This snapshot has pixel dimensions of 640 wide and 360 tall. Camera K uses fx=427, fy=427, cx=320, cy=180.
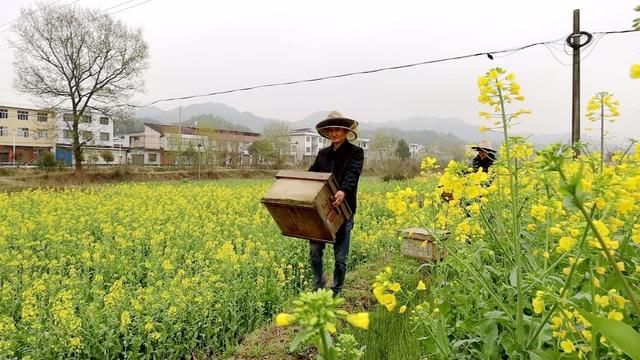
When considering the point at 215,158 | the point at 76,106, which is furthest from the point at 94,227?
the point at 215,158

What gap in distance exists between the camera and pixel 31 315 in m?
3.50

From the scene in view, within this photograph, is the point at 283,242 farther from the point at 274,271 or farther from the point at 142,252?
the point at 142,252

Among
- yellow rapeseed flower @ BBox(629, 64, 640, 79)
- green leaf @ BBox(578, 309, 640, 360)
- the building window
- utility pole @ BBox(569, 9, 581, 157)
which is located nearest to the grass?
green leaf @ BBox(578, 309, 640, 360)

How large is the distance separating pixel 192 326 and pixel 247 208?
7.09 metres

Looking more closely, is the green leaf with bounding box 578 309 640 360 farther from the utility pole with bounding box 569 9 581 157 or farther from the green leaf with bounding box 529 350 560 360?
the utility pole with bounding box 569 9 581 157

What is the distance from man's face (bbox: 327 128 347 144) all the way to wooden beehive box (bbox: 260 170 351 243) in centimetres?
72

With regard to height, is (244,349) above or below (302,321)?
below

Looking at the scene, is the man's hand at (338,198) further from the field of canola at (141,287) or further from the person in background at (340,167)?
the field of canola at (141,287)

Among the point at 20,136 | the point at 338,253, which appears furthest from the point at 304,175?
the point at 20,136

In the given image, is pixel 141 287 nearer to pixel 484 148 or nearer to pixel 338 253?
pixel 338 253

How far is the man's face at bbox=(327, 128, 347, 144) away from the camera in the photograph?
4.23m

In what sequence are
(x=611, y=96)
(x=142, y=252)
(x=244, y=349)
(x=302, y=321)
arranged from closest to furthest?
(x=302, y=321) < (x=611, y=96) < (x=244, y=349) < (x=142, y=252)

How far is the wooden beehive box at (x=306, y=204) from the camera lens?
349 cm

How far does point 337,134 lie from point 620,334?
3.59 metres
